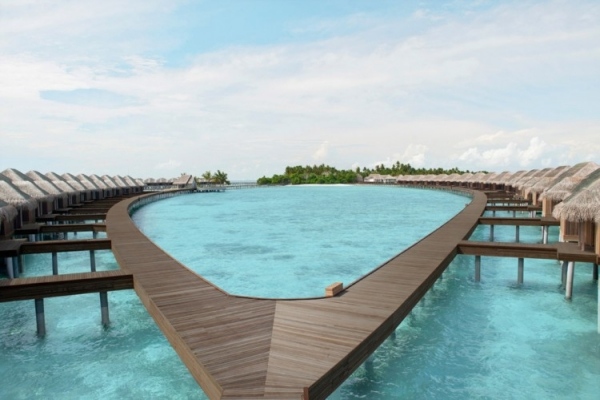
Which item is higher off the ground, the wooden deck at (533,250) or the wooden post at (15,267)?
the wooden deck at (533,250)

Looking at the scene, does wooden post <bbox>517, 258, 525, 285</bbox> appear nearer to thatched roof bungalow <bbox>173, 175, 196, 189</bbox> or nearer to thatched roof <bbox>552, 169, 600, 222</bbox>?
thatched roof <bbox>552, 169, 600, 222</bbox>

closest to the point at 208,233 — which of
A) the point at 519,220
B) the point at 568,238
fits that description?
the point at 519,220

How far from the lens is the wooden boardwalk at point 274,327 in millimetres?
4273

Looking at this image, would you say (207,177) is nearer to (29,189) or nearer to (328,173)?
(328,173)

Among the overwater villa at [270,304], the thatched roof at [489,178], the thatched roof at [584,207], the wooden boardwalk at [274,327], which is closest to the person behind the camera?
the wooden boardwalk at [274,327]

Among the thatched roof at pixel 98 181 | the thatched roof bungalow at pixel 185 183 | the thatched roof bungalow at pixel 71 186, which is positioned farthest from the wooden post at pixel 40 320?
the thatched roof bungalow at pixel 185 183

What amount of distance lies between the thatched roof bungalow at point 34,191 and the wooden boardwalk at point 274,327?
1275 centimetres

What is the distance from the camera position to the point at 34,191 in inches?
754

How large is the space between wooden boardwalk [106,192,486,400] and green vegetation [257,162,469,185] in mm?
92655

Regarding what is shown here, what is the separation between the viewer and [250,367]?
14.7 feet

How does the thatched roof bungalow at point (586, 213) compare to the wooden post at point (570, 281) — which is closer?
the thatched roof bungalow at point (586, 213)

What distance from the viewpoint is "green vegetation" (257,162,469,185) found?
332 ft

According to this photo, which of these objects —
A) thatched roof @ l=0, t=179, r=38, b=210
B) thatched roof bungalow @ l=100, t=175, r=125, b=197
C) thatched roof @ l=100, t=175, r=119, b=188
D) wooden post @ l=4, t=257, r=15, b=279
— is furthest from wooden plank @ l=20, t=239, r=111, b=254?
thatched roof @ l=100, t=175, r=119, b=188

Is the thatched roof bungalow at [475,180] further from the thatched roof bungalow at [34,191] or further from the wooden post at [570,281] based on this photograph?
the thatched roof bungalow at [34,191]
